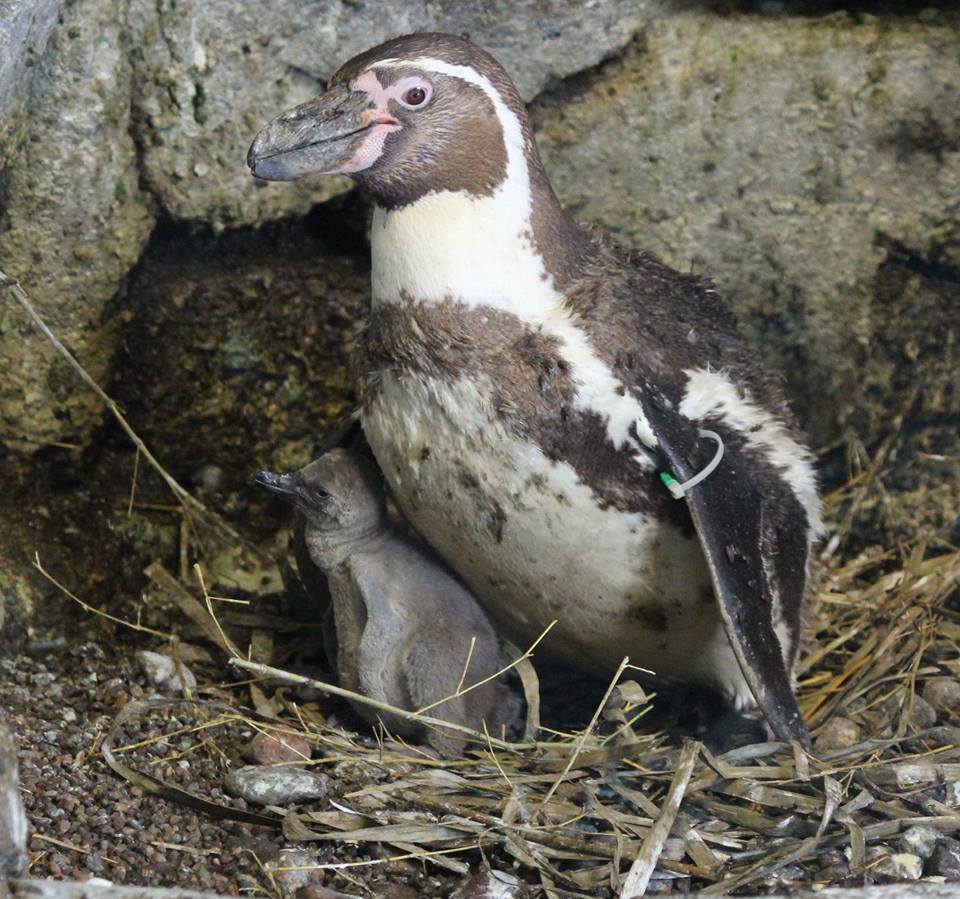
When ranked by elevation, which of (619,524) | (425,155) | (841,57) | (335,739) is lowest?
(335,739)

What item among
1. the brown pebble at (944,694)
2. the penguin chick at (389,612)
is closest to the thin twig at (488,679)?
the penguin chick at (389,612)

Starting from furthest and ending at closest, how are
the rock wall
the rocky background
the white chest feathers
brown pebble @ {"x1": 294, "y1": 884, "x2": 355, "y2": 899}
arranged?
the rocky background < the rock wall < the white chest feathers < brown pebble @ {"x1": 294, "y1": 884, "x2": 355, "y2": 899}

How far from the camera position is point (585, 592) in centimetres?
285

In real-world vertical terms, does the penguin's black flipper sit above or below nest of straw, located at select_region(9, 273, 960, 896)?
above

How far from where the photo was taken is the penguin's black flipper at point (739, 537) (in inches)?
104

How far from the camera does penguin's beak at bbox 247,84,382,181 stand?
2.58 m

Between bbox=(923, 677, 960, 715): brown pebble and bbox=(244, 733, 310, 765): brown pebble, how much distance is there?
1.29 metres

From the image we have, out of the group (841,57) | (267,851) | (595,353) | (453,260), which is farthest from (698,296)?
(267,851)

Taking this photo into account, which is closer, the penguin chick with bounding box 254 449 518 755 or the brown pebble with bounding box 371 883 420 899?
Answer: the brown pebble with bounding box 371 883 420 899

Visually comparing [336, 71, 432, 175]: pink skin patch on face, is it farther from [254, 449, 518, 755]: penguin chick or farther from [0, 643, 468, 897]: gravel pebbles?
[0, 643, 468, 897]: gravel pebbles

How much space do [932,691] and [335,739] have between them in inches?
48.9

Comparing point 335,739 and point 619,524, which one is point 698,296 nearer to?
point 619,524

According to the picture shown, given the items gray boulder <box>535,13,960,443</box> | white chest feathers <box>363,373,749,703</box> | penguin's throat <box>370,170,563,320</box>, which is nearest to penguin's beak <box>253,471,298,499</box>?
white chest feathers <box>363,373,749,703</box>

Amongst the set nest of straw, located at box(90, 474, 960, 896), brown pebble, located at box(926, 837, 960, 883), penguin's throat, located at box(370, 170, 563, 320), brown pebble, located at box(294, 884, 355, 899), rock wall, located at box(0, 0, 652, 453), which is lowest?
brown pebble, located at box(926, 837, 960, 883)
